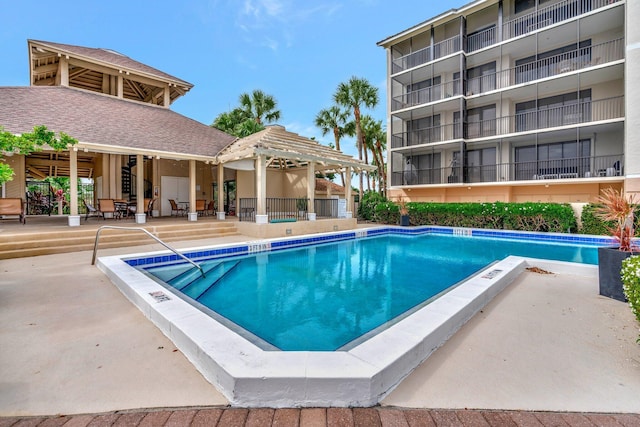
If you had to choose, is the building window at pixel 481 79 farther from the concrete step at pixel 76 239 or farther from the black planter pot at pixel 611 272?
the concrete step at pixel 76 239

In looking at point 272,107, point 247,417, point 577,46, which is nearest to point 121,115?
point 272,107

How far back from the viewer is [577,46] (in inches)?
603

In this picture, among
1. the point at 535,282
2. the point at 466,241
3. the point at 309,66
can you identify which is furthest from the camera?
the point at 309,66

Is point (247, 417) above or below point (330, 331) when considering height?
above

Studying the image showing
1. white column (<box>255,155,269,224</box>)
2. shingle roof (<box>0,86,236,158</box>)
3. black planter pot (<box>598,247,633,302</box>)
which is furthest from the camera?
white column (<box>255,155,269,224</box>)

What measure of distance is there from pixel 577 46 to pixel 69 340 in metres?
22.0

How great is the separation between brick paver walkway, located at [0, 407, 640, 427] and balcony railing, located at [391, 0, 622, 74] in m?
21.0

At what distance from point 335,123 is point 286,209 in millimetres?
12904

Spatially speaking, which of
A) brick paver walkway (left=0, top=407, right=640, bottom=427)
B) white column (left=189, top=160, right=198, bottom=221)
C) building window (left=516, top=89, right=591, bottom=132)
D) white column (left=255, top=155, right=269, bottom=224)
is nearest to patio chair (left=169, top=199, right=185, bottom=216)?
white column (left=189, top=160, right=198, bottom=221)

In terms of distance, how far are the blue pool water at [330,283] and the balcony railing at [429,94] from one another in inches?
472

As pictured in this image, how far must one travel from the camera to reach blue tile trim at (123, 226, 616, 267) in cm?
796

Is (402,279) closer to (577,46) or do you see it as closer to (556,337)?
(556,337)

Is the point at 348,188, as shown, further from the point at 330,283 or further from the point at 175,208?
the point at 330,283

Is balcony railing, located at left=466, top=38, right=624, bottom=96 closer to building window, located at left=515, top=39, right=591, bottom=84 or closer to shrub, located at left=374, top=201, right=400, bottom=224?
building window, located at left=515, top=39, right=591, bottom=84
